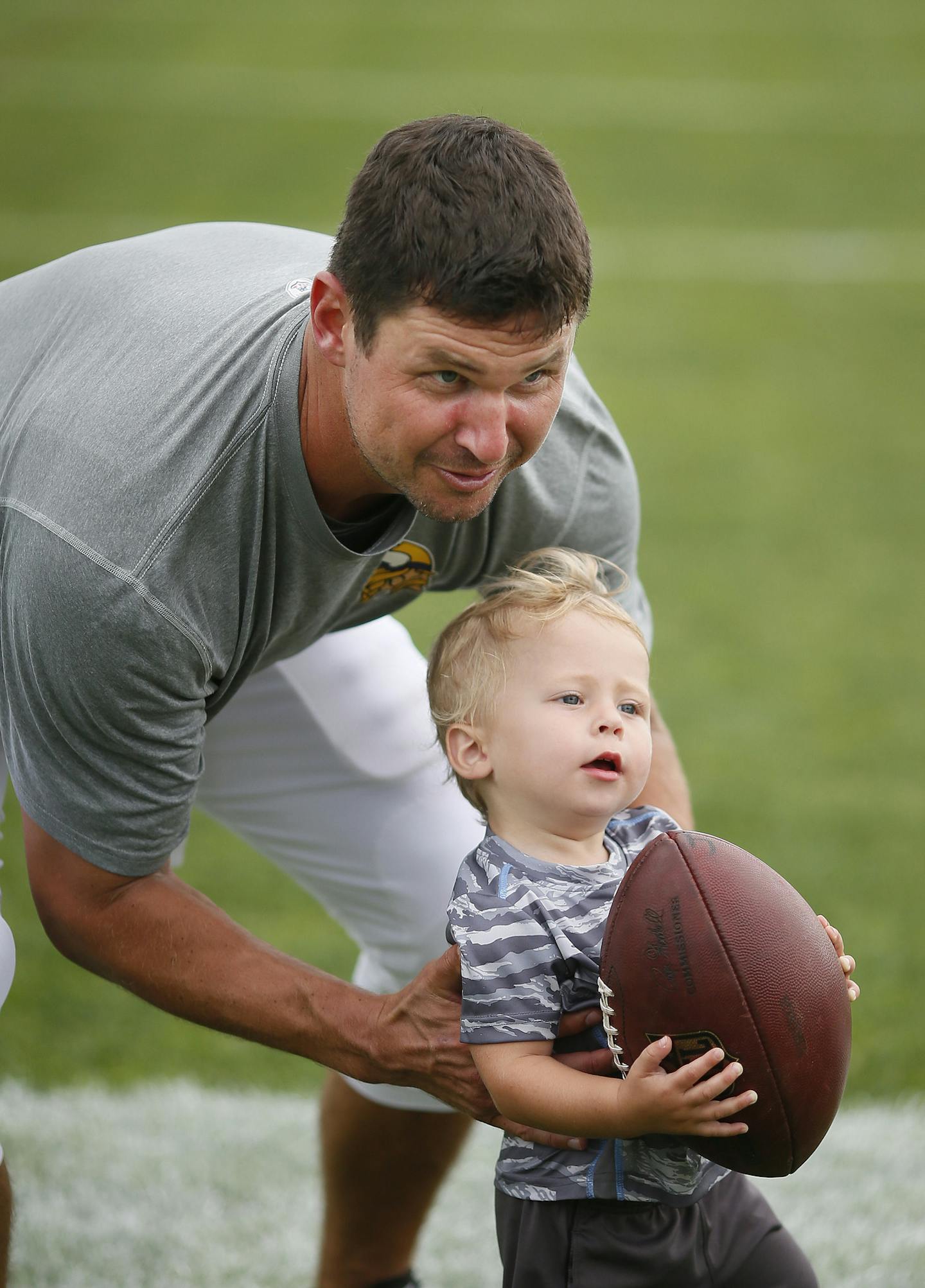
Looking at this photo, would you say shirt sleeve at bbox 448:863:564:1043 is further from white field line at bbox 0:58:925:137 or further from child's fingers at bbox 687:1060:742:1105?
white field line at bbox 0:58:925:137

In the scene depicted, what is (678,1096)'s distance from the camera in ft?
6.23

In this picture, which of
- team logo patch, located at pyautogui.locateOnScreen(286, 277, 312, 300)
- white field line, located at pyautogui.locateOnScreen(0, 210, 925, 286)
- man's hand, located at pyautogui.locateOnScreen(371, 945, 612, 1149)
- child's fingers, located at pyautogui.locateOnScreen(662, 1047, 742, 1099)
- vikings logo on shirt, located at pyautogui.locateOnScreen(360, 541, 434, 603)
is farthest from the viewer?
white field line, located at pyautogui.locateOnScreen(0, 210, 925, 286)

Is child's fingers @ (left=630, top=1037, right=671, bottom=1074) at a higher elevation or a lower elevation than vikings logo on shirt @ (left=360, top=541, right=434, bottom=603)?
lower

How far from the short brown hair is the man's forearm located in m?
0.88

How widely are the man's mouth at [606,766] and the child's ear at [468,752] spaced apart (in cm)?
15

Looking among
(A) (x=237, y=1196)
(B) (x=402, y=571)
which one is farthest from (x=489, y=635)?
(A) (x=237, y=1196)

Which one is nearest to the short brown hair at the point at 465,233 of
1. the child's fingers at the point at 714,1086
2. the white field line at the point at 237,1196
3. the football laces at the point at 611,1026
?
the football laces at the point at 611,1026

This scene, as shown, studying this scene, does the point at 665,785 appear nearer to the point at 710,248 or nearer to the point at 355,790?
the point at 355,790

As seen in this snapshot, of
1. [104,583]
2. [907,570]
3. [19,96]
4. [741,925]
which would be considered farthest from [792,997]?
[19,96]

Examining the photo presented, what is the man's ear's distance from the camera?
214 centimetres

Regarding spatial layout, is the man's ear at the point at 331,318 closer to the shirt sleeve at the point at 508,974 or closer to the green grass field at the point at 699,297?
the shirt sleeve at the point at 508,974

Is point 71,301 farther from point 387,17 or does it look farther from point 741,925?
point 387,17

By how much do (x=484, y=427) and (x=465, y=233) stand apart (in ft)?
0.82

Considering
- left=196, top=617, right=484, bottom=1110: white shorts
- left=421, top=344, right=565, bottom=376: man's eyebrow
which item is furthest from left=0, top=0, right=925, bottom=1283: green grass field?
left=421, top=344, right=565, bottom=376: man's eyebrow
